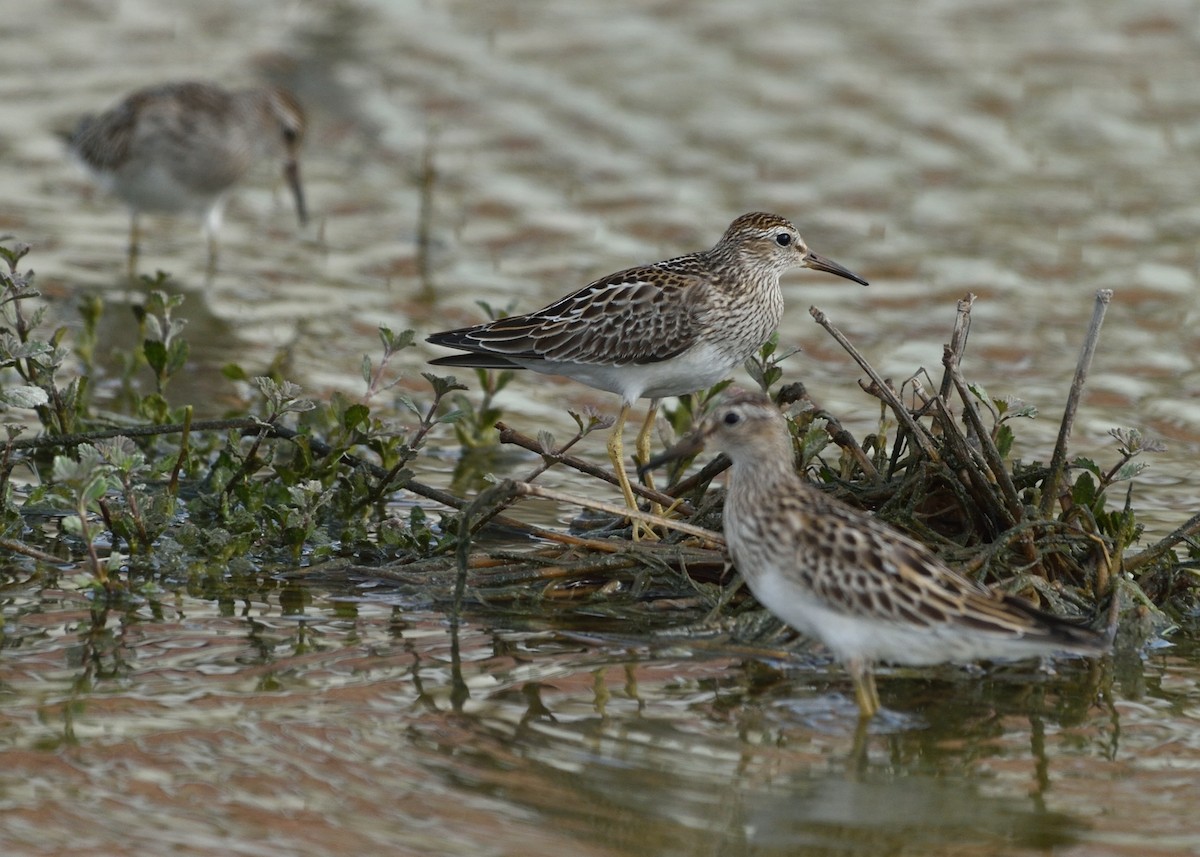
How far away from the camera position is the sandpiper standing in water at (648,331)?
956 centimetres

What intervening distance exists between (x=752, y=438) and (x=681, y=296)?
2286mm

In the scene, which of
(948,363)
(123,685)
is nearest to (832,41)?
(948,363)

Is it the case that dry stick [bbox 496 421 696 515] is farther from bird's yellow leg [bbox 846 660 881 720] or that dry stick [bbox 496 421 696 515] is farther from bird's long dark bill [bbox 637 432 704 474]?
bird's yellow leg [bbox 846 660 881 720]

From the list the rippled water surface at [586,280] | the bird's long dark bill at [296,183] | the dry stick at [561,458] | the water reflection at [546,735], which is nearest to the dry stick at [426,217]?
the rippled water surface at [586,280]

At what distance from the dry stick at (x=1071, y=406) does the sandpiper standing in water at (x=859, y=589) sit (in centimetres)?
115

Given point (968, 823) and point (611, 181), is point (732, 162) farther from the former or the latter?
point (968, 823)

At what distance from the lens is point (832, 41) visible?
19.8m

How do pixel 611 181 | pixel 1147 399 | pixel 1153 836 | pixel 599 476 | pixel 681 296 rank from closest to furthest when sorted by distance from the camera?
pixel 1153 836
pixel 599 476
pixel 681 296
pixel 1147 399
pixel 611 181

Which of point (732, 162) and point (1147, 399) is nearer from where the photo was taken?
point (1147, 399)

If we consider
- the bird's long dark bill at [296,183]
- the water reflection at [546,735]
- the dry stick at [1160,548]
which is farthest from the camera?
the bird's long dark bill at [296,183]

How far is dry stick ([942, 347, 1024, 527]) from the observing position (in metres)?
7.84

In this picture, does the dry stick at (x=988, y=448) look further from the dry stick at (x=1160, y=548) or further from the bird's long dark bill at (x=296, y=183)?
the bird's long dark bill at (x=296, y=183)

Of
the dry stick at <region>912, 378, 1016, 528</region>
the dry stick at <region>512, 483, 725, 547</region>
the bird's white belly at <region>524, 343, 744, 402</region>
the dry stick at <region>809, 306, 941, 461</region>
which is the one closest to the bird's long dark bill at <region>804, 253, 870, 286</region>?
the bird's white belly at <region>524, 343, 744, 402</region>

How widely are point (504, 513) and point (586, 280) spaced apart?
4.80 meters
